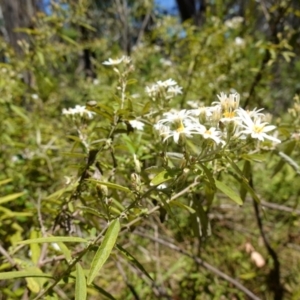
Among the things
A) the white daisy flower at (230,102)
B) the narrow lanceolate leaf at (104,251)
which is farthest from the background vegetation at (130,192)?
the white daisy flower at (230,102)

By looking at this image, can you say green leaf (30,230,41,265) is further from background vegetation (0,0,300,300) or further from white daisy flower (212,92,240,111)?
white daisy flower (212,92,240,111)

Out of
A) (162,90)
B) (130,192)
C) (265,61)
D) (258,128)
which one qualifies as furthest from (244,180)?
(265,61)

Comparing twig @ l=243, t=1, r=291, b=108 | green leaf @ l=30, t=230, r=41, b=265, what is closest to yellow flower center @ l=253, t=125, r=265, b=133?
green leaf @ l=30, t=230, r=41, b=265

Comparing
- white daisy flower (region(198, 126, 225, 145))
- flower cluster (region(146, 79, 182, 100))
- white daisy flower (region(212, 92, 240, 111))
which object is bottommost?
white daisy flower (region(198, 126, 225, 145))

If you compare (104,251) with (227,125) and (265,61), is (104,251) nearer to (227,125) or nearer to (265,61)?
(227,125)

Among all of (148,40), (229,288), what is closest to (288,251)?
(229,288)

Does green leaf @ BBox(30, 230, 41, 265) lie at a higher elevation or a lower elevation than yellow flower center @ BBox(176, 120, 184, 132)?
lower

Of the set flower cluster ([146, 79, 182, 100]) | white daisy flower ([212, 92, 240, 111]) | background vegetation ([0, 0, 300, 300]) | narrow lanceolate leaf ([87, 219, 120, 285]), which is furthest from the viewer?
flower cluster ([146, 79, 182, 100])
